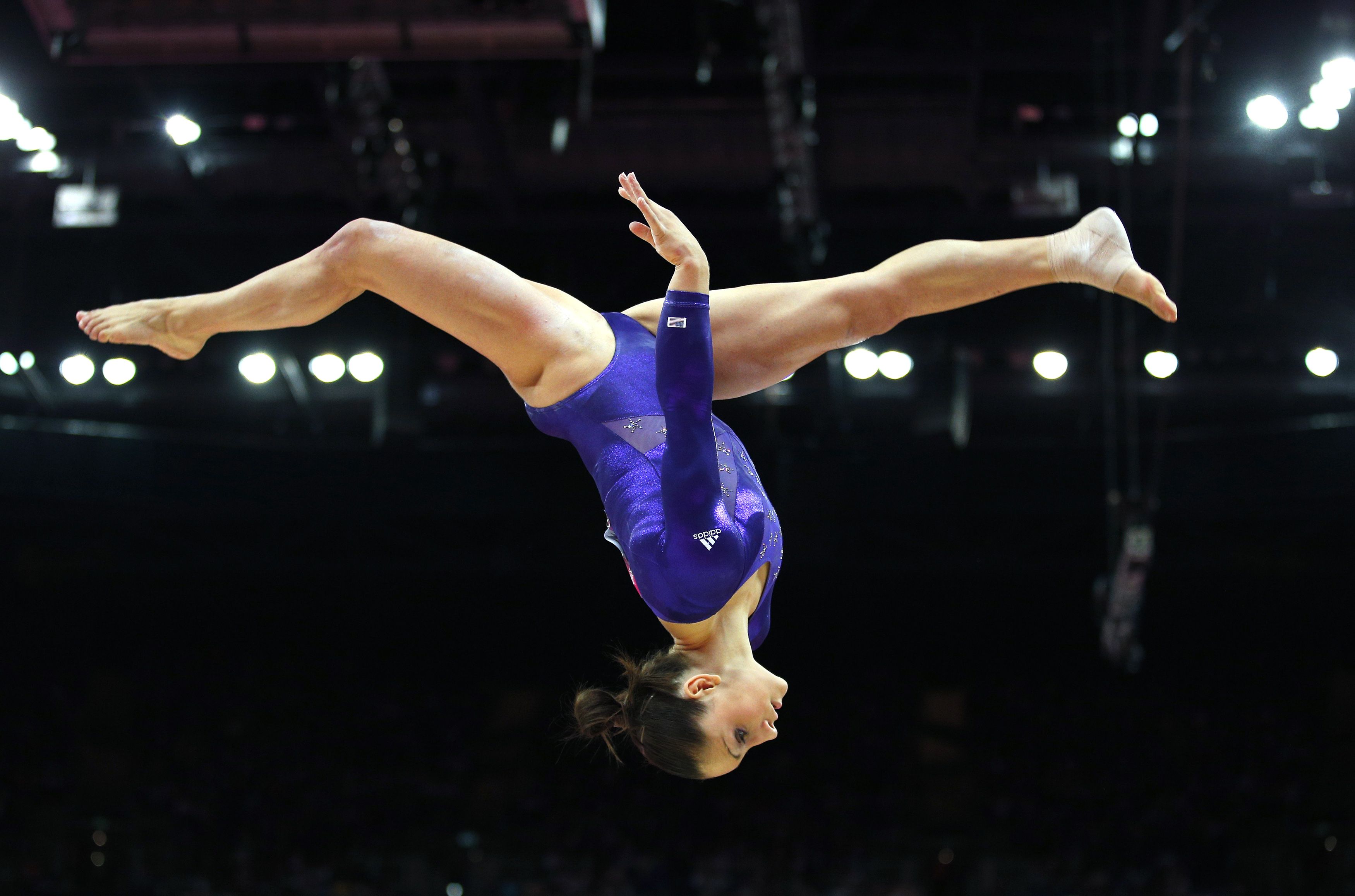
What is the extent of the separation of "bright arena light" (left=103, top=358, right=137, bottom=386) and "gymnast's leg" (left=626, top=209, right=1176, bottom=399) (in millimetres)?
4529

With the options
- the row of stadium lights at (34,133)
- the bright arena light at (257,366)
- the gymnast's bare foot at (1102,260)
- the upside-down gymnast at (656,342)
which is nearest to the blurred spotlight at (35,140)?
the row of stadium lights at (34,133)

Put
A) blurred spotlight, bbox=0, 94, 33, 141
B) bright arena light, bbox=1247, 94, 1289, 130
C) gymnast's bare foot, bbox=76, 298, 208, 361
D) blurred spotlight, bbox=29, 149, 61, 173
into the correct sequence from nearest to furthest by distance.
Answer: gymnast's bare foot, bbox=76, 298, 208, 361
bright arena light, bbox=1247, 94, 1289, 130
blurred spotlight, bbox=0, 94, 33, 141
blurred spotlight, bbox=29, 149, 61, 173

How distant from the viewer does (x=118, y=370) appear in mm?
6449

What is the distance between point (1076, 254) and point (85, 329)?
1.97 m

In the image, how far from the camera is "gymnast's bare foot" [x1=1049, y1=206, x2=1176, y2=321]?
2.36m

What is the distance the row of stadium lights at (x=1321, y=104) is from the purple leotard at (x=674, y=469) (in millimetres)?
3478

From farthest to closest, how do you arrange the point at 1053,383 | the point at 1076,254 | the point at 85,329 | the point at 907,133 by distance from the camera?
the point at 1053,383
the point at 907,133
the point at 85,329
the point at 1076,254

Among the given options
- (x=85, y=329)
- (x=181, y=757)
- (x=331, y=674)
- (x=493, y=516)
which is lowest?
(x=85, y=329)

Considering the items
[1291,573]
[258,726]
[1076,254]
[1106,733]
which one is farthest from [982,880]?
[1076,254]

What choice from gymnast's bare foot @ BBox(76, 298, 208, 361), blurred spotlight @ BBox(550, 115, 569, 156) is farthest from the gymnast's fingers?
blurred spotlight @ BBox(550, 115, 569, 156)

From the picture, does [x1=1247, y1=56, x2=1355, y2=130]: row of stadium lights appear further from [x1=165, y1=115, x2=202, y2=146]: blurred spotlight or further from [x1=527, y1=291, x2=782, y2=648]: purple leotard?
[x1=165, y1=115, x2=202, y2=146]: blurred spotlight

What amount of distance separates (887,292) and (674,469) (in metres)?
0.70

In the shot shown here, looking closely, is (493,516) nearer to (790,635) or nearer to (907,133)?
(790,635)

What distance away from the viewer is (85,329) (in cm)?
262
